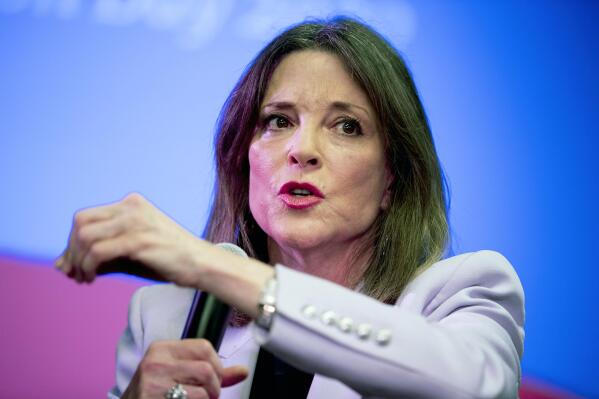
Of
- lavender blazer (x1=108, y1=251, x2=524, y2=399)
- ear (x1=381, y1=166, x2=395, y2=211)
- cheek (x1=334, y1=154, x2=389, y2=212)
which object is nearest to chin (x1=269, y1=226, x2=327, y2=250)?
cheek (x1=334, y1=154, x2=389, y2=212)

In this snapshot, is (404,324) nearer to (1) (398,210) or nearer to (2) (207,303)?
(2) (207,303)

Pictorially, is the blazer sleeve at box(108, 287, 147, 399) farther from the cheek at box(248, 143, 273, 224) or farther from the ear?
the ear

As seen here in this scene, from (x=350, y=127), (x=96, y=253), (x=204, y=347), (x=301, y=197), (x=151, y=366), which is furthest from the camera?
(x=350, y=127)

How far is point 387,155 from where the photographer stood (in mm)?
1882

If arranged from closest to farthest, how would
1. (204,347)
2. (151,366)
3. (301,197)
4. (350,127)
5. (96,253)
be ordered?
1. (96,253)
2. (204,347)
3. (151,366)
4. (301,197)
5. (350,127)

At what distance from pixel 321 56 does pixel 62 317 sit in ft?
4.41

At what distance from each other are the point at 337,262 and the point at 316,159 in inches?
10.8

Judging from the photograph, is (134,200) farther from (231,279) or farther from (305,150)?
(305,150)

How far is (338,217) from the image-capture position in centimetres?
172

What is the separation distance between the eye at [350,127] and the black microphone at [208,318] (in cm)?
82

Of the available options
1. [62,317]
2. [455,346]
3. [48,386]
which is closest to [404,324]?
[455,346]

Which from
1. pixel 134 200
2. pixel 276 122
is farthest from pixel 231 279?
pixel 276 122

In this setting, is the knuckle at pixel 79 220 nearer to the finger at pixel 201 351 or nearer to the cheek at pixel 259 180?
the finger at pixel 201 351

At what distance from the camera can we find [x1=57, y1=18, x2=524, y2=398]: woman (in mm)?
989
